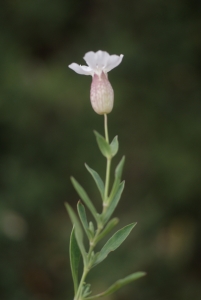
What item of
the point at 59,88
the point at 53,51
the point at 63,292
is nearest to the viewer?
the point at 63,292

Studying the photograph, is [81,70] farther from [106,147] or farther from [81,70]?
[106,147]

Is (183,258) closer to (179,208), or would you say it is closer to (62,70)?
(179,208)

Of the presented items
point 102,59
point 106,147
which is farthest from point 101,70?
point 106,147

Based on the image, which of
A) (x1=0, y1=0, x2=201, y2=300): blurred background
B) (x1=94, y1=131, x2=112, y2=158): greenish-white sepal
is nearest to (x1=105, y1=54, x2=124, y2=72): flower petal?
(x1=94, y1=131, x2=112, y2=158): greenish-white sepal

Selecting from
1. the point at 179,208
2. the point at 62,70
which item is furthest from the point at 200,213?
the point at 62,70

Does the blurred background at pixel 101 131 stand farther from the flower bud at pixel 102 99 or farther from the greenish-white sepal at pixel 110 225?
the greenish-white sepal at pixel 110 225

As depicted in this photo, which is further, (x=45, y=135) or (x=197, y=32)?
(x=197, y=32)
